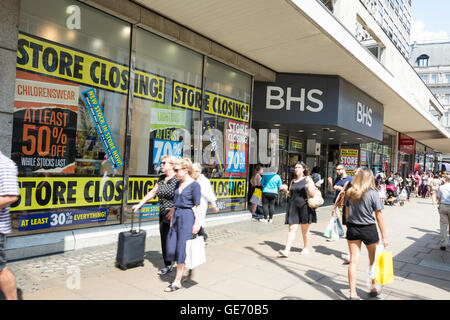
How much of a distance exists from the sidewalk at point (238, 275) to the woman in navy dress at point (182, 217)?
442 millimetres

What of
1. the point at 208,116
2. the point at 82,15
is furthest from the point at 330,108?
the point at 82,15

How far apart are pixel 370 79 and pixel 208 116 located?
5974 millimetres

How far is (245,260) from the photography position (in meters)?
5.75

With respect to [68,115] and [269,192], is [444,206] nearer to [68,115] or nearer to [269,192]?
[269,192]

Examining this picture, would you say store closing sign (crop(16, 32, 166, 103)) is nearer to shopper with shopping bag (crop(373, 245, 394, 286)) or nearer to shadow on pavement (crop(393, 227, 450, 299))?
shopper with shopping bag (crop(373, 245, 394, 286))

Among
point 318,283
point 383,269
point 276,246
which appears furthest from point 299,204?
point 383,269

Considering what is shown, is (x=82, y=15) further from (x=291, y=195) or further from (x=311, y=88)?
(x=311, y=88)

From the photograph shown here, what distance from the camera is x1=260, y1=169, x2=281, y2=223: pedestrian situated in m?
9.73

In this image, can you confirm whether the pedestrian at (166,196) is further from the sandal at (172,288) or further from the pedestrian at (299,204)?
the pedestrian at (299,204)

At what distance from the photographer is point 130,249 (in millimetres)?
4871

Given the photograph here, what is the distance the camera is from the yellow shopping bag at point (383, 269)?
4.02 m

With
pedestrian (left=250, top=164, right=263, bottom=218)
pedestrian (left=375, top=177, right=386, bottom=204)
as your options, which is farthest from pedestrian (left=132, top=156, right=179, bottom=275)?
pedestrian (left=375, top=177, right=386, bottom=204)

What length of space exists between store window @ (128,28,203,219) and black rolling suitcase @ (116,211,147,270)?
2430mm

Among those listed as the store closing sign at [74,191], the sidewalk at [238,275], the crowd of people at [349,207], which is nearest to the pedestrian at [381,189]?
the crowd of people at [349,207]
